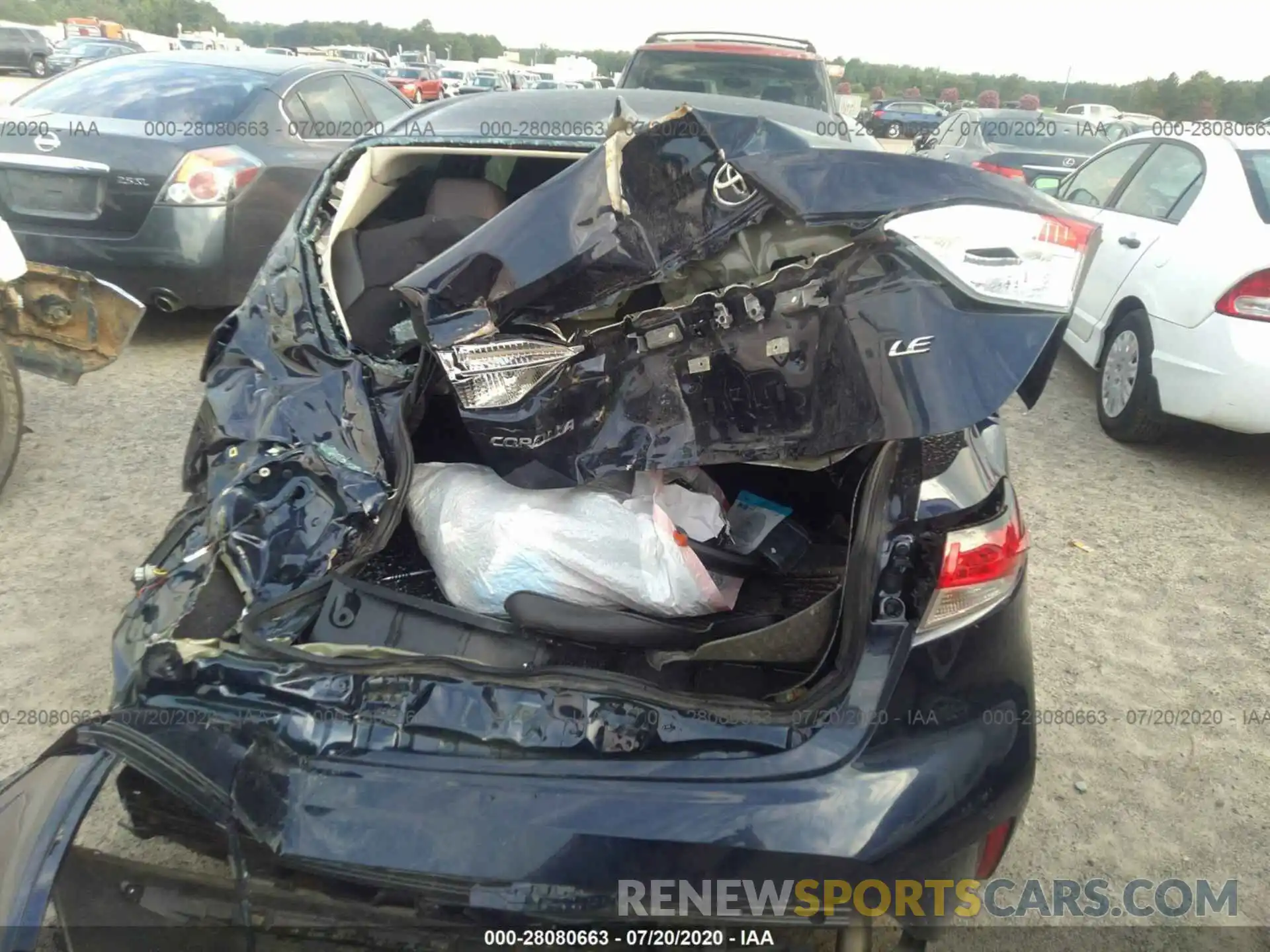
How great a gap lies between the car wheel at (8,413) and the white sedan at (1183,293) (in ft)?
14.7

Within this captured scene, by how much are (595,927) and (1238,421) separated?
12.6 feet

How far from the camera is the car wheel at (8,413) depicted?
3.62 metres

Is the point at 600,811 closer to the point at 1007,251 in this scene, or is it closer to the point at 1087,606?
the point at 1007,251

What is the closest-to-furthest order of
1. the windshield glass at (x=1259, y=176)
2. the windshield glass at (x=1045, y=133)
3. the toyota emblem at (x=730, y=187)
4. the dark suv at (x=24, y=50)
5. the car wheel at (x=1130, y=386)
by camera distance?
1. the toyota emblem at (x=730, y=187)
2. the windshield glass at (x=1259, y=176)
3. the car wheel at (x=1130, y=386)
4. the windshield glass at (x=1045, y=133)
5. the dark suv at (x=24, y=50)

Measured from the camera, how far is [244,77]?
5699 millimetres

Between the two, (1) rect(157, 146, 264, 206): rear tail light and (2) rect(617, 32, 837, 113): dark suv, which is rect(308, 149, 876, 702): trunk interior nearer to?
(1) rect(157, 146, 264, 206): rear tail light

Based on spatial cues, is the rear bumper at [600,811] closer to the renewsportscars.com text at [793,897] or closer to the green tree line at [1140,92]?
the renewsportscars.com text at [793,897]

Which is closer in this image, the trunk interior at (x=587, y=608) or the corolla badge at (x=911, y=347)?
the corolla badge at (x=911, y=347)

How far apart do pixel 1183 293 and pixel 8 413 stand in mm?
5176

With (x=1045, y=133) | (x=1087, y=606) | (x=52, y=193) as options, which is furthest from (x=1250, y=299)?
(x=1045, y=133)

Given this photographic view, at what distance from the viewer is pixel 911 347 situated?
1.58m

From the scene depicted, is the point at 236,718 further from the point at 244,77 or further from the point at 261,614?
the point at 244,77

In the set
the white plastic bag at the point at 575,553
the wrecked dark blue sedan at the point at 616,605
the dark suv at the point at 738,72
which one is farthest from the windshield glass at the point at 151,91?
the white plastic bag at the point at 575,553

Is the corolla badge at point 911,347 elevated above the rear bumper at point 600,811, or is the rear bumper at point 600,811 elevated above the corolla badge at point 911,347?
the corolla badge at point 911,347
